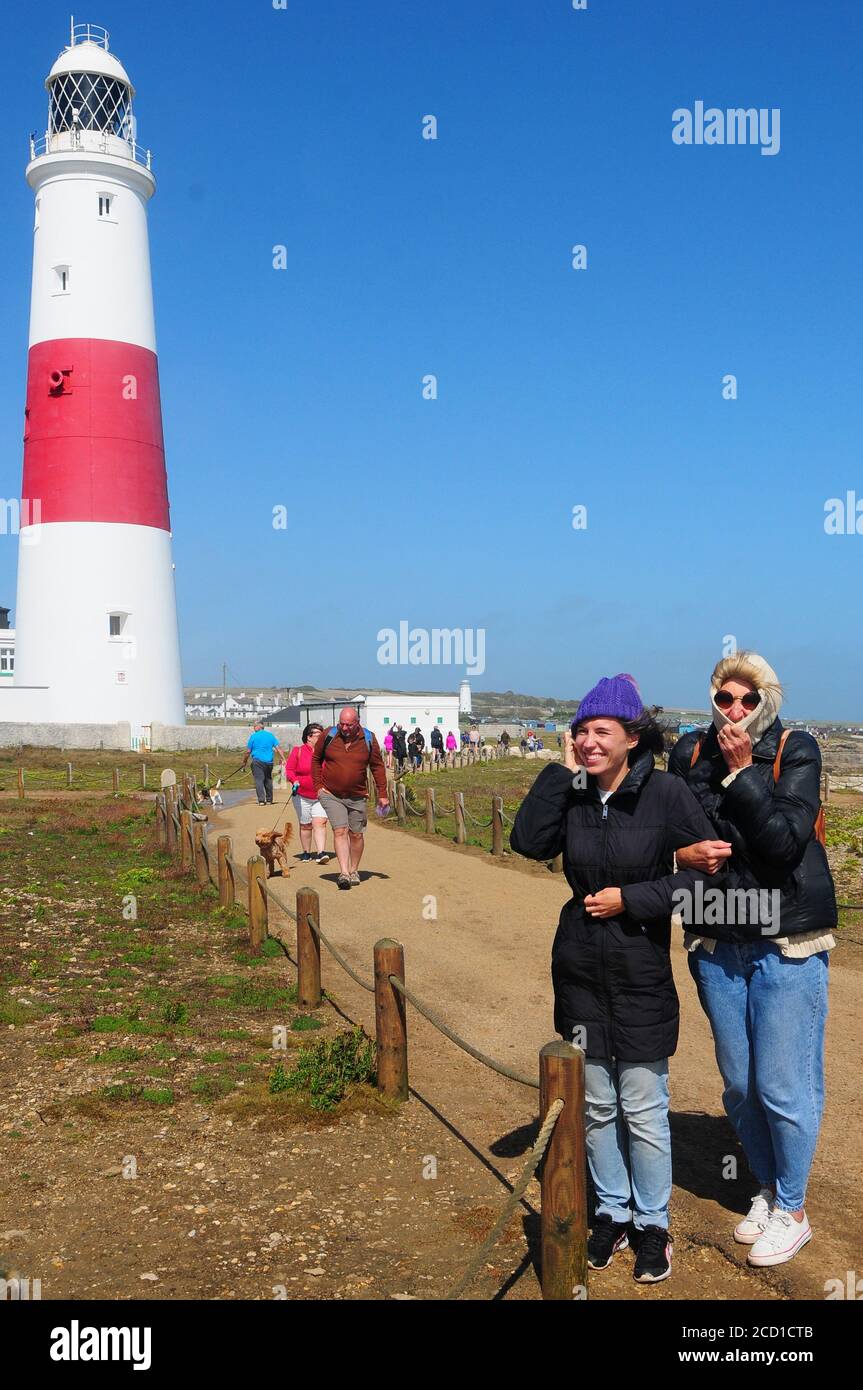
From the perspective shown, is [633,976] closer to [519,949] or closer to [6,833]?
[519,949]

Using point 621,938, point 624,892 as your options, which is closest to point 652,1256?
point 621,938

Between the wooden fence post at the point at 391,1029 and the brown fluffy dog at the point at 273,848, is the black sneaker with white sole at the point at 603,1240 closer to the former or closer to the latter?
the wooden fence post at the point at 391,1029

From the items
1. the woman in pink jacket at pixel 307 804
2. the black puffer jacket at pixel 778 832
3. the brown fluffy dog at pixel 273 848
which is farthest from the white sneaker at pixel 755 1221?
the woman in pink jacket at pixel 307 804

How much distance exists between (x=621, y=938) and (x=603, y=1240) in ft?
4.14

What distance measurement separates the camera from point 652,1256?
4.56 metres

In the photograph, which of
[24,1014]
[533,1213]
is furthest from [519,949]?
[533,1213]

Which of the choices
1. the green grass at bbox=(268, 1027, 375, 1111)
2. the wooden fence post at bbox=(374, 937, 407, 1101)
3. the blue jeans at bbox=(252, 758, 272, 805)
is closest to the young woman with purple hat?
the wooden fence post at bbox=(374, 937, 407, 1101)

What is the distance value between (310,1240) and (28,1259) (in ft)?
4.03

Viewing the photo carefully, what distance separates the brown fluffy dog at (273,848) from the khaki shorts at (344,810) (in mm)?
1017

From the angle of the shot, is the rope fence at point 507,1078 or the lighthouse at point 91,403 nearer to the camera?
the rope fence at point 507,1078

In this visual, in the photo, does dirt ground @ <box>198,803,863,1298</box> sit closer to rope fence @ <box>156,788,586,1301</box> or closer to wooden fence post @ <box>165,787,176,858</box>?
rope fence @ <box>156,788,586,1301</box>

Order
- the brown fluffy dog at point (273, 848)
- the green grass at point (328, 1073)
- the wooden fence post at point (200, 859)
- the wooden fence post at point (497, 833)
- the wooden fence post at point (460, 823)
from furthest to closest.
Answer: the wooden fence post at point (460, 823)
the wooden fence post at point (497, 833)
the wooden fence post at point (200, 859)
the brown fluffy dog at point (273, 848)
the green grass at point (328, 1073)

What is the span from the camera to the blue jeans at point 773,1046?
15.0 feet

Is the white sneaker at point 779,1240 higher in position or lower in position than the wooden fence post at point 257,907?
lower
